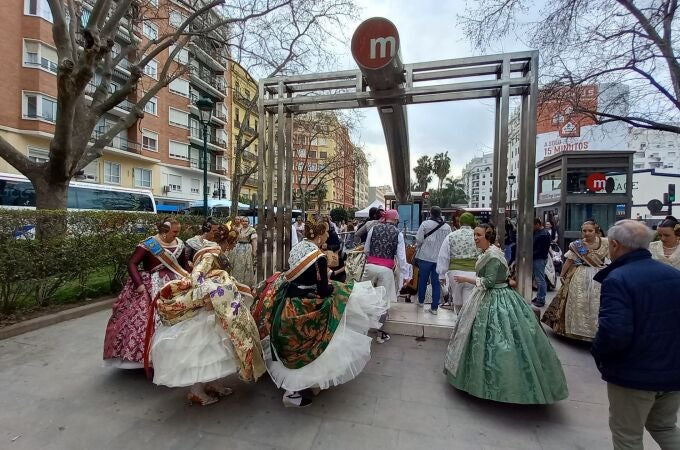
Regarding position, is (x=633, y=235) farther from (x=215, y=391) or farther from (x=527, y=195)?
(x=215, y=391)

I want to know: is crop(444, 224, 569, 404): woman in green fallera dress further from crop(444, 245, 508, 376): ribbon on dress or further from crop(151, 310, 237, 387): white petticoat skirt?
crop(151, 310, 237, 387): white petticoat skirt

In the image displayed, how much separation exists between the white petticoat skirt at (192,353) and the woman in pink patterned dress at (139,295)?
2.19 ft

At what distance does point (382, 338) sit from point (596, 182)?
14083 millimetres

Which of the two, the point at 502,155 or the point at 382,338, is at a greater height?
the point at 502,155

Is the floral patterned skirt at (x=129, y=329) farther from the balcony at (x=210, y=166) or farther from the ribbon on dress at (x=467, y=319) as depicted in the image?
the balcony at (x=210, y=166)

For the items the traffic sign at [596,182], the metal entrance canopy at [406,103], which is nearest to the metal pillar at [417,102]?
the metal entrance canopy at [406,103]

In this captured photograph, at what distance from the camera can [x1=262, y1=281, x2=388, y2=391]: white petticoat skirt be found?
2939 mm

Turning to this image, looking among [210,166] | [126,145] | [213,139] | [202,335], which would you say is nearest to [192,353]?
[202,335]

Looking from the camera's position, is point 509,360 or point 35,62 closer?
point 509,360

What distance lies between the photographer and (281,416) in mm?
2879

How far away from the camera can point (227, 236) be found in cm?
362

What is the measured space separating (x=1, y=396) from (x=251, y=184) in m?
42.3

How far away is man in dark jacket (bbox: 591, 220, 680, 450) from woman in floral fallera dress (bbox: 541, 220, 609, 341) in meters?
2.97

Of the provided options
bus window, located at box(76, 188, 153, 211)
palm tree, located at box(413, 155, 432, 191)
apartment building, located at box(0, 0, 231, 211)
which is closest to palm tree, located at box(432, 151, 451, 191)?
palm tree, located at box(413, 155, 432, 191)
